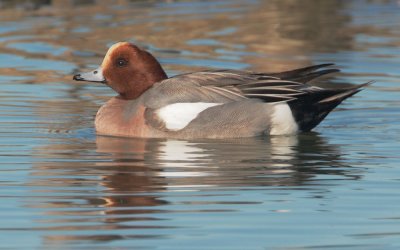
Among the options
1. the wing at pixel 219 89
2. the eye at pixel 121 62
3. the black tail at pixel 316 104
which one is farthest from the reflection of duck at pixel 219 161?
the eye at pixel 121 62

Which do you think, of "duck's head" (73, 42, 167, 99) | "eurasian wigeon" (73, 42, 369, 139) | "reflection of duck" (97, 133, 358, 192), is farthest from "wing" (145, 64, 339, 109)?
"reflection of duck" (97, 133, 358, 192)

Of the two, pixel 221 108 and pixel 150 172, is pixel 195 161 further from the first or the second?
pixel 221 108

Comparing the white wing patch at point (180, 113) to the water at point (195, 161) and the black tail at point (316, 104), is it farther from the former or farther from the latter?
the black tail at point (316, 104)

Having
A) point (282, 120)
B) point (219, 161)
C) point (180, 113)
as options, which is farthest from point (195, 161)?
point (282, 120)

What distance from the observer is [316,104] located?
10.1m

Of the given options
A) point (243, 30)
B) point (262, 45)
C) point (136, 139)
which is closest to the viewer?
point (136, 139)

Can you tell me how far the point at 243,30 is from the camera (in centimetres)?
1691

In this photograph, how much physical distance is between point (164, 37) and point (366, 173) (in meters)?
8.17

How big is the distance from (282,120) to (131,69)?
1.23 m

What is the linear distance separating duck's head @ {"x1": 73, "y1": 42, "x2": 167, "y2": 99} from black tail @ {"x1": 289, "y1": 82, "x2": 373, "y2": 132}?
109 centimetres

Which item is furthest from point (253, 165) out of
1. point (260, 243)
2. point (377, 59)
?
point (377, 59)

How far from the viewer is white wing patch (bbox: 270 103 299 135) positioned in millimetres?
10031

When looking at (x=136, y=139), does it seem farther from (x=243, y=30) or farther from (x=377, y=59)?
(x=243, y=30)

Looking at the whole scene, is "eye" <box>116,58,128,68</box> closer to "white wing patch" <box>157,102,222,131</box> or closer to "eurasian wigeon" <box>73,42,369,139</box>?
"eurasian wigeon" <box>73,42,369,139</box>
